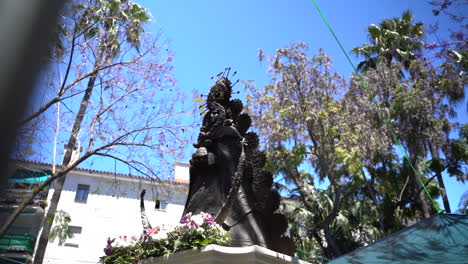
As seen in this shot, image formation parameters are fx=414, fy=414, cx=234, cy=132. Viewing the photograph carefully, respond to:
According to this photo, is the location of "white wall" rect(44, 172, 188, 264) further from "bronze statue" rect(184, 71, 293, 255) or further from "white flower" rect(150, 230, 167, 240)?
"white flower" rect(150, 230, 167, 240)

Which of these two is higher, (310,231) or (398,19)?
(398,19)

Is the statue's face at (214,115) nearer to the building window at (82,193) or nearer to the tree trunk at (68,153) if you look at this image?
the tree trunk at (68,153)

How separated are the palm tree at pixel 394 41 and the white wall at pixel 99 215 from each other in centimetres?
1447

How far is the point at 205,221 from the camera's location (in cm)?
496

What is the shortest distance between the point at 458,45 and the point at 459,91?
12652 millimetres

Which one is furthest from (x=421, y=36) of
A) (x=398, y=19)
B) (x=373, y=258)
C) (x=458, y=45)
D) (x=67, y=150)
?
(x=373, y=258)

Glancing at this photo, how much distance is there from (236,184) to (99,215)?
23030 millimetres

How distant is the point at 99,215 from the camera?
26.2m

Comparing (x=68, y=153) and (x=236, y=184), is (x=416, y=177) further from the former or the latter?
(x=236, y=184)

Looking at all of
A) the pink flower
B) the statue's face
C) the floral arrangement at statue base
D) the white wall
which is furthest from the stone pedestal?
the white wall

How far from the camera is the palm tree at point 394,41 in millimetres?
24312

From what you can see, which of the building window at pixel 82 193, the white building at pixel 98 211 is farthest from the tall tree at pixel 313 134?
the building window at pixel 82 193

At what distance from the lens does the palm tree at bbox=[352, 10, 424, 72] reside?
2431 centimetres

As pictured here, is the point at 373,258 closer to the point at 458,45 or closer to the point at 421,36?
the point at 458,45
